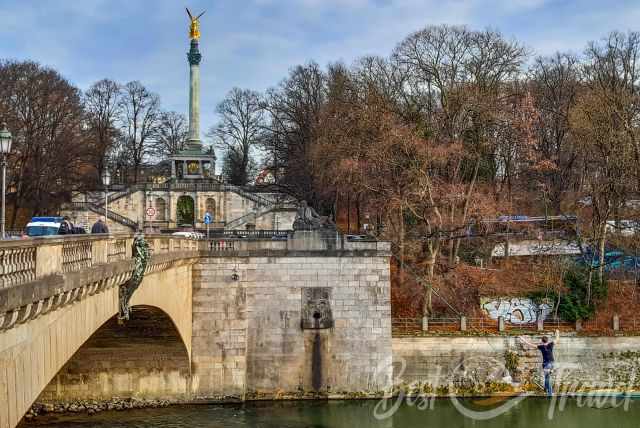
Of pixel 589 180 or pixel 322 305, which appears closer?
pixel 322 305

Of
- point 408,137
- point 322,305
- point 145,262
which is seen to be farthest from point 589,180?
point 145,262

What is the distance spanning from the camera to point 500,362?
25.3 m

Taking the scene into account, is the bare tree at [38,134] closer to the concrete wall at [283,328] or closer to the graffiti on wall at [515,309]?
the concrete wall at [283,328]

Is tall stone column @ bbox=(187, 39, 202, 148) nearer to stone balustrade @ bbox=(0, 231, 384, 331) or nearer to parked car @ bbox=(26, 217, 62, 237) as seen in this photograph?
parked car @ bbox=(26, 217, 62, 237)

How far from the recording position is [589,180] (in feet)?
98.4

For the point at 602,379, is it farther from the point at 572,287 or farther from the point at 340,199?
the point at 340,199

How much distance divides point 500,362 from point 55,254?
64.3 ft

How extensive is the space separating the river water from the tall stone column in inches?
1355

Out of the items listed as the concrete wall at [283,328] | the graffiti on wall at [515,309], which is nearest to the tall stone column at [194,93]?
the concrete wall at [283,328]

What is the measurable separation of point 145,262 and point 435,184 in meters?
17.3

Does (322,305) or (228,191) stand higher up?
(228,191)

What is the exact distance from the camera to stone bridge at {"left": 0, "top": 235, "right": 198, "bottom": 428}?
747 centimetres

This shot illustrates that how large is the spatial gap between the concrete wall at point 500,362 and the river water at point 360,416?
2.62 ft

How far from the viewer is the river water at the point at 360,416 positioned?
21891mm
